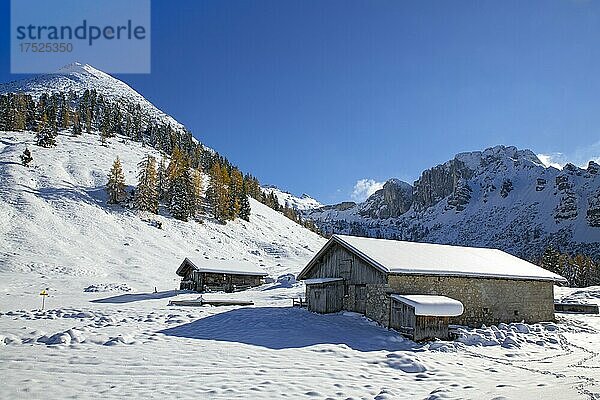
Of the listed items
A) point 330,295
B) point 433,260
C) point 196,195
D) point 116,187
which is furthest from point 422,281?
point 196,195

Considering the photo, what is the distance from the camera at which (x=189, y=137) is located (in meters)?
153

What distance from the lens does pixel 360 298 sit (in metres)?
26.5

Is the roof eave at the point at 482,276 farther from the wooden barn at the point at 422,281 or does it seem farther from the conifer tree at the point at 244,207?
the conifer tree at the point at 244,207

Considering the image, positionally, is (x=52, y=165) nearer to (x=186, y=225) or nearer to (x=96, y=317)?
(x=186, y=225)

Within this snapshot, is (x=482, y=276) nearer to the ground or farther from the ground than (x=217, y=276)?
farther from the ground

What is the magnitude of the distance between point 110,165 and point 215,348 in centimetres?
8916

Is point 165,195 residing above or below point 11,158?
below

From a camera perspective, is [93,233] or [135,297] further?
[93,233]

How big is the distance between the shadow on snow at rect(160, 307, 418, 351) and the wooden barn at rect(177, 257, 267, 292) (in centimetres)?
2008

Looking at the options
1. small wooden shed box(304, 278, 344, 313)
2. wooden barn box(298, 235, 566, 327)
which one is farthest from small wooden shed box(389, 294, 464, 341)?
small wooden shed box(304, 278, 344, 313)

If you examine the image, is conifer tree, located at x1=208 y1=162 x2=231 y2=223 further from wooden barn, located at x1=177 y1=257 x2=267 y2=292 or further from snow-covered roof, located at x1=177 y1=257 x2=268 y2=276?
wooden barn, located at x1=177 y1=257 x2=267 y2=292

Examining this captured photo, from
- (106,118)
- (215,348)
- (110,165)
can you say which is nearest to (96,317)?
(215,348)

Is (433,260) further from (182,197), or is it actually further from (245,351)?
(182,197)

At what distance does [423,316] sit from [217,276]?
29584 mm
